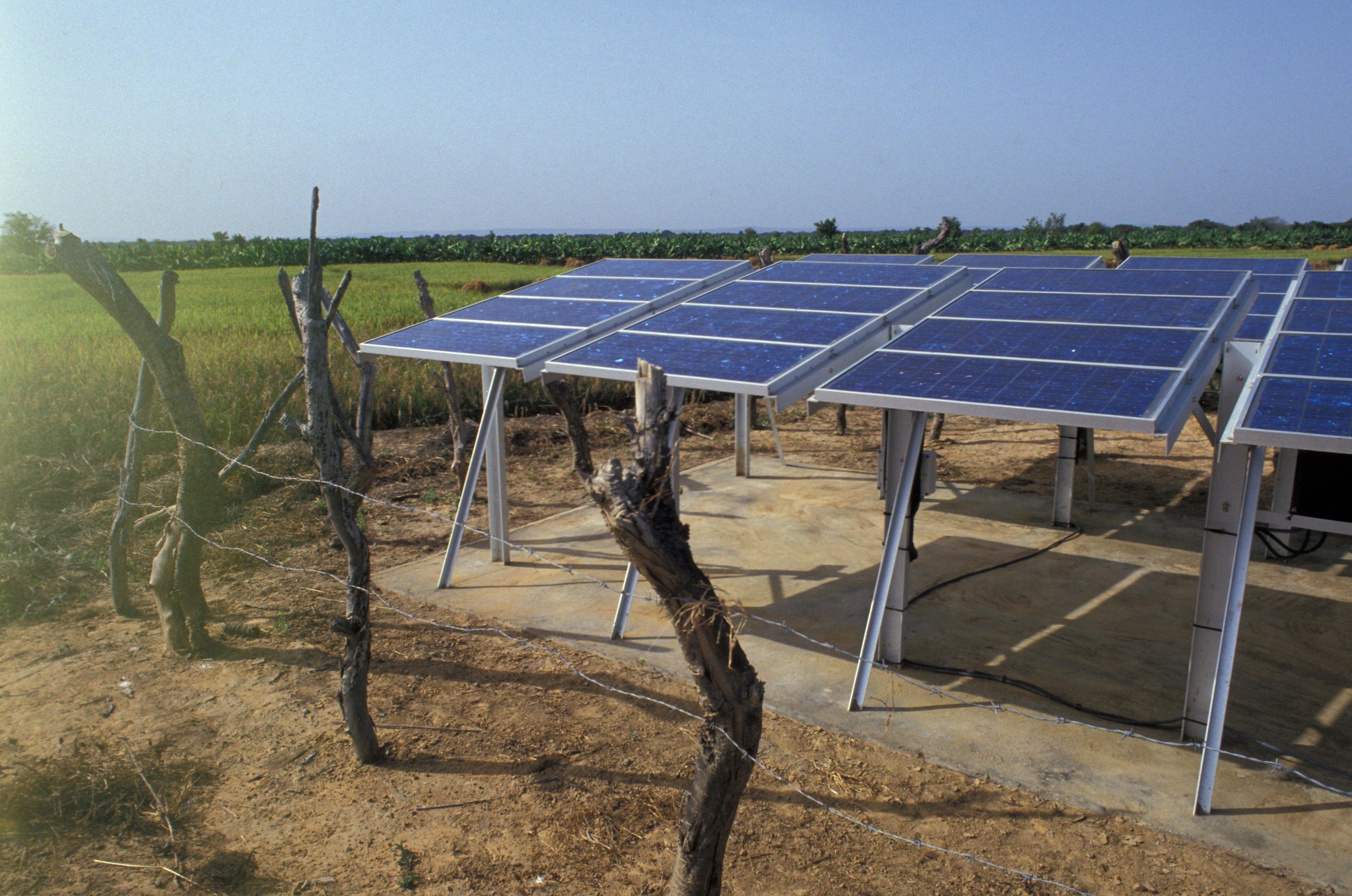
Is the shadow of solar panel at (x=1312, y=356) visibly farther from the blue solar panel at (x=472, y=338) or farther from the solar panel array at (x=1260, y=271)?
the blue solar panel at (x=472, y=338)

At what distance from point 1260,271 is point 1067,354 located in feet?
26.3

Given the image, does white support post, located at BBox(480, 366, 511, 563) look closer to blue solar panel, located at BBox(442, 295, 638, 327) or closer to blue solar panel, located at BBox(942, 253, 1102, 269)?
blue solar panel, located at BBox(442, 295, 638, 327)

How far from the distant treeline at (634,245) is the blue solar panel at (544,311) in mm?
40122

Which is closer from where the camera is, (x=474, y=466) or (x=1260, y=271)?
(x=474, y=466)

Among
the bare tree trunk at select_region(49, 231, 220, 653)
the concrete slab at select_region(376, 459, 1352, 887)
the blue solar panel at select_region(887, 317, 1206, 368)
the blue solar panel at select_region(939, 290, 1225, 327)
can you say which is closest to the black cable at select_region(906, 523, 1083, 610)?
the concrete slab at select_region(376, 459, 1352, 887)

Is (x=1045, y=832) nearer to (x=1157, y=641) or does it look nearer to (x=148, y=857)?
(x=1157, y=641)

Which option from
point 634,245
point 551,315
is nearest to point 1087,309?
point 551,315

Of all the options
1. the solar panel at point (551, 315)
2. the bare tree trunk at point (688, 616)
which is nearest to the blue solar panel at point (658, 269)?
the solar panel at point (551, 315)

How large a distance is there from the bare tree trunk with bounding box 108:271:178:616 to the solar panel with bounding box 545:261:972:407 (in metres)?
2.87

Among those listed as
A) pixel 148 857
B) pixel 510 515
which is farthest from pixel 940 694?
pixel 510 515

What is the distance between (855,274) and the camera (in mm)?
9008

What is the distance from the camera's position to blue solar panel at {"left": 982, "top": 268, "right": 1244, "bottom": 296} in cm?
696

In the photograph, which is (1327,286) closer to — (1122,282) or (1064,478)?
(1122,282)

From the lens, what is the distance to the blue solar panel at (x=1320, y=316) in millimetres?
5977
